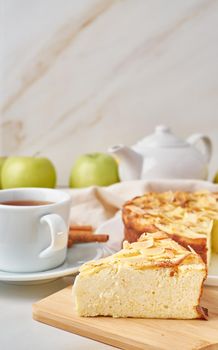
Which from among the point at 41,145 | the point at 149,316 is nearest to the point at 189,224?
the point at 149,316

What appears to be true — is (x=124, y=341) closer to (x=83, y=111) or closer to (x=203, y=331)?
(x=203, y=331)

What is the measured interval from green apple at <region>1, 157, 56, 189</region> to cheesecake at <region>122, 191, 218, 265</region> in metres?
0.47

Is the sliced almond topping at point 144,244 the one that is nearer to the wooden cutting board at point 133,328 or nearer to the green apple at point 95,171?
the wooden cutting board at point 133,328

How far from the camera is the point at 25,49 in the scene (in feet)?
7.13

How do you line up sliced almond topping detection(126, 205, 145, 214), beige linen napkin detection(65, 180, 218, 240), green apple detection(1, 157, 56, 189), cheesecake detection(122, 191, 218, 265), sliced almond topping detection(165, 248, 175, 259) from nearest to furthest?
sliced almond topping detection(165, 248, 175, 259)
cheesecake detection(122, 191, 218, 265)
sliced almond topping detection(126, 205, 145, 214)
beige linen napkin detection(65, 180, 218, 240)
green apple detection(1, 157, 56, 189)

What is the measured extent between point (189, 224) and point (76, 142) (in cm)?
110

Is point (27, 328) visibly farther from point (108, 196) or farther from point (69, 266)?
point (108, 196)

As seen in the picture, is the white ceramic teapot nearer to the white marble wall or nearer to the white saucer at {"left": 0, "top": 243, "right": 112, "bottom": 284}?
the white marble wall

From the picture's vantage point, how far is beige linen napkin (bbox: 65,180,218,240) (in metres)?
1.41

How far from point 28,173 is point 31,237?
71 centimetres

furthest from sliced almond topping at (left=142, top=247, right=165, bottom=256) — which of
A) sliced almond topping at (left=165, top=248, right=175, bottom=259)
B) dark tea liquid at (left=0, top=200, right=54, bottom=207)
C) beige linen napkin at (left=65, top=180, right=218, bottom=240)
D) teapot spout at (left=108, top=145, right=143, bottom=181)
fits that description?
teapot spout at (left=108, top=145, right=143, bottom=181)

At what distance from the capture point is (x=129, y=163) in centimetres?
158

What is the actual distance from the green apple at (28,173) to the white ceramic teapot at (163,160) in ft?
0.74

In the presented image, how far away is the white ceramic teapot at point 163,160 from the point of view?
160cm
